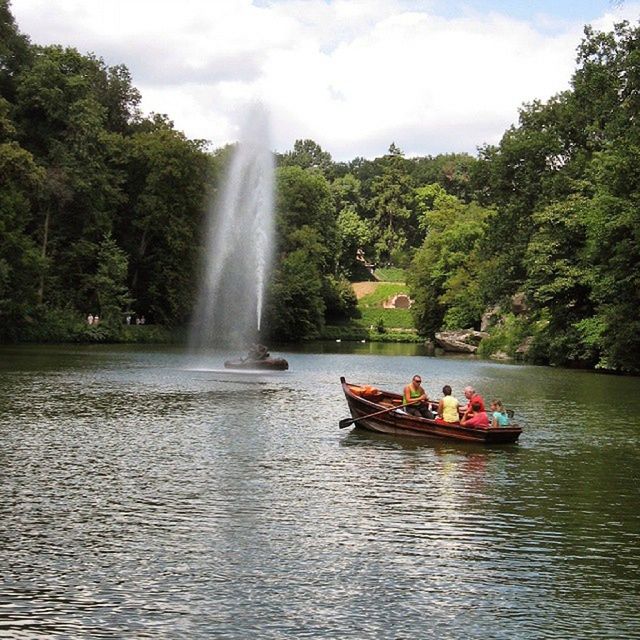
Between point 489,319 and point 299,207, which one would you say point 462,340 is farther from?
point 299,207

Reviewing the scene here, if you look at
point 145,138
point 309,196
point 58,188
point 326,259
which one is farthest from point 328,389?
point 326,259

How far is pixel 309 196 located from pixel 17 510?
324 ft

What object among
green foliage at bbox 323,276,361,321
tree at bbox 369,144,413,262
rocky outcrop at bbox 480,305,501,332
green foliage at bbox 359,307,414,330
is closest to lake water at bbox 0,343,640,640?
rocky outcrop at bbox 480,305,501,332

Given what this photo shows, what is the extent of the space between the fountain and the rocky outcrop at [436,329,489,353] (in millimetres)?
16472

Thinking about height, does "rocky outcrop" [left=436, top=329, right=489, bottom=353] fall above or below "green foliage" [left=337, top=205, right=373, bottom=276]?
below

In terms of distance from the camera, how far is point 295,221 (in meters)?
114

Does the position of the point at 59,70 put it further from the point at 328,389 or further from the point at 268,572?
the point at 268,572

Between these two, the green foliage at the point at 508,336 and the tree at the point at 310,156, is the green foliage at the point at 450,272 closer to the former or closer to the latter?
the green foliage at the point at 508,336

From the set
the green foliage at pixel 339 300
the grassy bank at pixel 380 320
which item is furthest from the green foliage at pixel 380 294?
the green foliage at pixel 339 300

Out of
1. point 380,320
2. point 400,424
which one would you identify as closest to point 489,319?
point 380,320

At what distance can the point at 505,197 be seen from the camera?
2721 inches

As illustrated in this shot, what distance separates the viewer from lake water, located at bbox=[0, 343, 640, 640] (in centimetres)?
1196

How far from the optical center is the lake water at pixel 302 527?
12.0 meters

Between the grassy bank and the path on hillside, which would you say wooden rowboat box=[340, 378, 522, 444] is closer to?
the grassy bank
